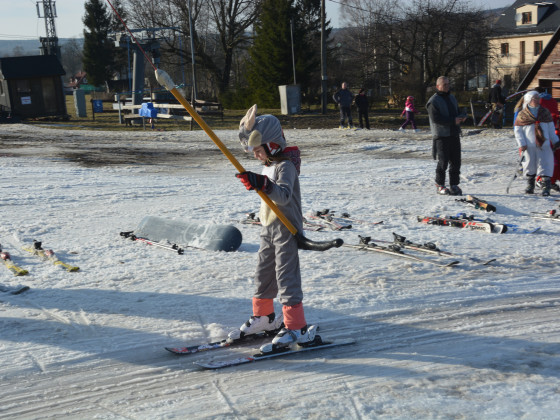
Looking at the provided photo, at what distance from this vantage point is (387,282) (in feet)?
20.0

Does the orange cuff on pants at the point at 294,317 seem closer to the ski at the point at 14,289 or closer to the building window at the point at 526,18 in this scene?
the ski at the point at 14,289

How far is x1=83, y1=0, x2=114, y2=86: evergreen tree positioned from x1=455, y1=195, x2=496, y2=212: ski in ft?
179

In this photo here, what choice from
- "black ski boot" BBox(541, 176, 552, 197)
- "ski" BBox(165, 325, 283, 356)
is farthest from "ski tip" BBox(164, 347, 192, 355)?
"black ski boot" BBox(541, 176, 552, 197)

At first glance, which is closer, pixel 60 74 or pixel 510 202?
pixel 510 202

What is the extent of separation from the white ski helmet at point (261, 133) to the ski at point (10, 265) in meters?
3.35

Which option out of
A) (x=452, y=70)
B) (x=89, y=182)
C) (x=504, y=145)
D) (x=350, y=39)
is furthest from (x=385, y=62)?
(x=89, y=182)

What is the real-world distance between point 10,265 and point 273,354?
3651 mm

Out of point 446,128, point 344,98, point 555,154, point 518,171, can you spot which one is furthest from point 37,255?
point 344,98

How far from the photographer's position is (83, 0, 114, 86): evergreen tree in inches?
2296

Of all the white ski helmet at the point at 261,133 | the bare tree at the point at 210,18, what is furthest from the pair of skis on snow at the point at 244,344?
the bare tree at the point at 210,18

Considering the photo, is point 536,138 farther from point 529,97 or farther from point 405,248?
point 405,248

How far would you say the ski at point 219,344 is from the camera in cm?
454

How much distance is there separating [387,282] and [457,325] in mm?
1133

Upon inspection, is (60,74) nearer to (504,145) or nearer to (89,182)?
(89,182)
